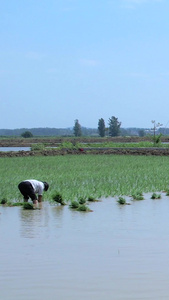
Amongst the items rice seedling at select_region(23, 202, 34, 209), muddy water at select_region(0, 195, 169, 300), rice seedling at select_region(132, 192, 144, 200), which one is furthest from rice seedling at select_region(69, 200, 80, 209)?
rice seedling at select_region(132, 192, 144, 200)

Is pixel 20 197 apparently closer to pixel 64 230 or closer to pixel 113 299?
pixel 64 230

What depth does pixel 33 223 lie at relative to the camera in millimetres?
10039

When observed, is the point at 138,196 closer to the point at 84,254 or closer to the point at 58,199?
the point at 58,199

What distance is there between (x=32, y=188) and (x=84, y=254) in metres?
4.47

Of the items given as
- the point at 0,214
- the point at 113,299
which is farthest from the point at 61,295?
the point at 0,214

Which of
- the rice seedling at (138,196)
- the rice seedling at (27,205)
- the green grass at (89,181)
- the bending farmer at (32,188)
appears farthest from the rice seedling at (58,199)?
the rice seedling at (138,196)

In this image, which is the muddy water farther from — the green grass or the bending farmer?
the green grass

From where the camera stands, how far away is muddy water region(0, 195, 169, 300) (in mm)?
5848

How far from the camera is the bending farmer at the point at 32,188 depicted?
38.6 ft

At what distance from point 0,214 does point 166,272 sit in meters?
5.16

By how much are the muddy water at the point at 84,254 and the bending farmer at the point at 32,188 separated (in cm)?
46

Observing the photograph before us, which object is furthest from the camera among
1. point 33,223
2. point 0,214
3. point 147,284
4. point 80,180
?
point 80,180

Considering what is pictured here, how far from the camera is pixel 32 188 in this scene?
11844mm

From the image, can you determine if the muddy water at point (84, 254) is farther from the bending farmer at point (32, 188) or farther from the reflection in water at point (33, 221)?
the bending farmer at point (32, 188)
